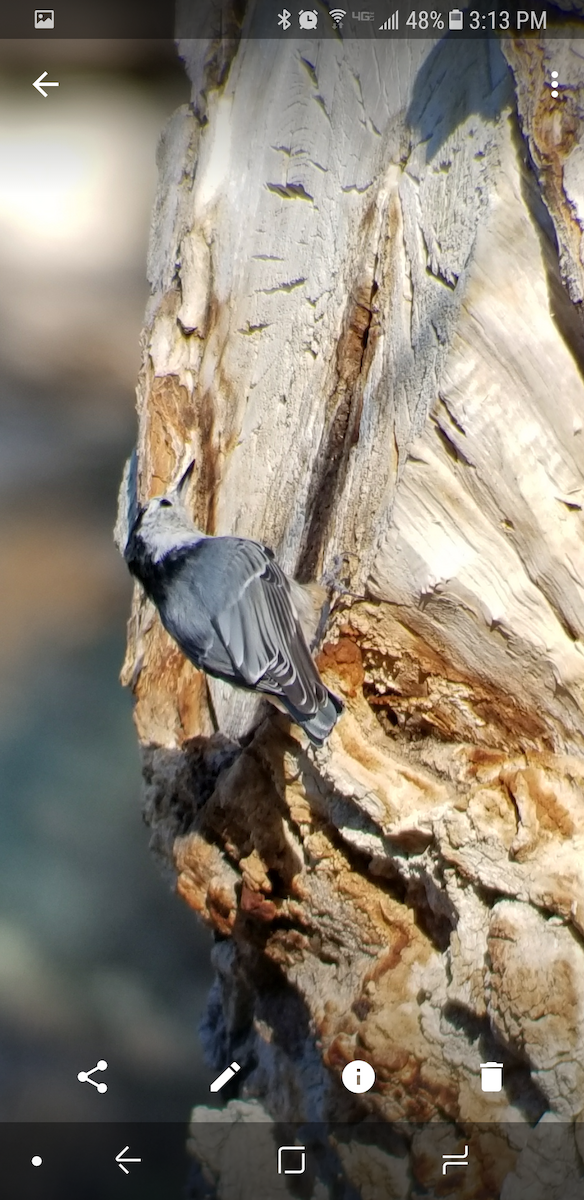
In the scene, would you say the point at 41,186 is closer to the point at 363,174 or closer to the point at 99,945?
the point at 363,174

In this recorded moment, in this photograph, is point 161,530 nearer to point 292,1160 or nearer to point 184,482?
point 184,482

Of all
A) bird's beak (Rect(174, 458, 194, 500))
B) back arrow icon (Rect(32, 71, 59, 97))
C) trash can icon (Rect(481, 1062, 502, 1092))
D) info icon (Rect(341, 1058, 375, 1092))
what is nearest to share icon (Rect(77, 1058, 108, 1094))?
info icon (Rect(341, 1058, 375, 1092))

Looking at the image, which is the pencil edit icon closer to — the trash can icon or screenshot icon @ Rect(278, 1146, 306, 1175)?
screenshot icon @ Rect(278, 1146, 306, 1175)

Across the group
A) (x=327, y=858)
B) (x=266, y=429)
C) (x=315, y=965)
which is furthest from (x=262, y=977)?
(x=266, y=429)

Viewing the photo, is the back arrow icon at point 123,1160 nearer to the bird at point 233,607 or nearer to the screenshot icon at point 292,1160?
the screenshot icon at point 292,1160

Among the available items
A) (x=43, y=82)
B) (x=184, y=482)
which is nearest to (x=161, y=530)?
(x=184, y=482)
